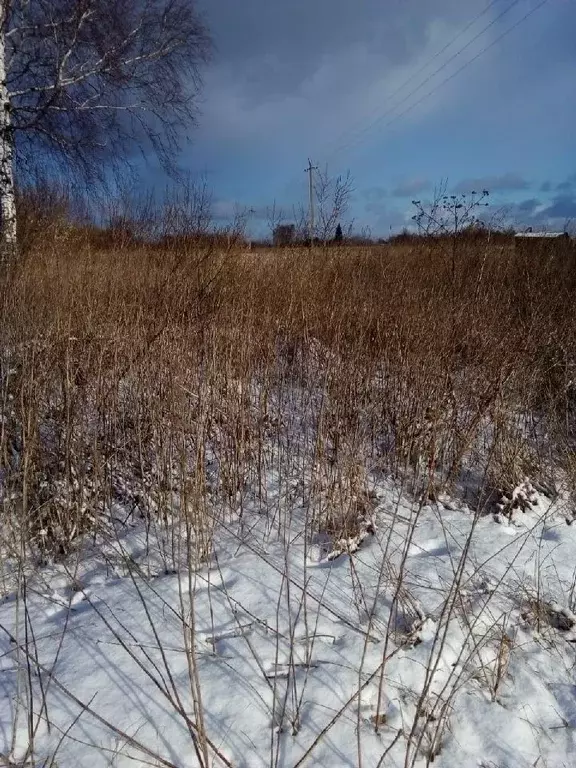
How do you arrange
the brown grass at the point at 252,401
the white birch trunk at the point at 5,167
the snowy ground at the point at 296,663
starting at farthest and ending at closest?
the white birch trunk at the point at 5,167 < the brown grass at the point at 252,401 < the snowy ground at the point at 296,663

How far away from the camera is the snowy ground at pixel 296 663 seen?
3.40 ft

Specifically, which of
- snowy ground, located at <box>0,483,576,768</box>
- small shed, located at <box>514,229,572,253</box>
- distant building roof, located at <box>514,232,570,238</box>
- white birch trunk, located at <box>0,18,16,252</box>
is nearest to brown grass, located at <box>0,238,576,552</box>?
snowy ground, located at <box>0,483,576,768</box>

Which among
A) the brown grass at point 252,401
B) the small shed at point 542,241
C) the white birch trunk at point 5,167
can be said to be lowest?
the brown grass at point 252,401

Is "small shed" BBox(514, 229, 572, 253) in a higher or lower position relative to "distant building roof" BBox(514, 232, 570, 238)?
lower

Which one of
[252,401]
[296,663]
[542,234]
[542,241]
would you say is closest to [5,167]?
[252,401]

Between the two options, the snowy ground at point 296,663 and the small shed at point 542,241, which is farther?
Answer: the small shed at point 542,241

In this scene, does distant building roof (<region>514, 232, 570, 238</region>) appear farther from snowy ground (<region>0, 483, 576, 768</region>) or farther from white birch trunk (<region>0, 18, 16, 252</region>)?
white birch trunk (<region>0, 18, 16, 252</region>)

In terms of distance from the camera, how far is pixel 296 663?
4.08 ft

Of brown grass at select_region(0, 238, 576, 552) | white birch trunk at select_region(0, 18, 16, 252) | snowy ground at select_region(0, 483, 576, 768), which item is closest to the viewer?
snowy ground at select_region(0, 483, 576, 768)

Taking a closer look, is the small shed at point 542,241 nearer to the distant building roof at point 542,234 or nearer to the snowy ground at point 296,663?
the distant building roof at point 542,234

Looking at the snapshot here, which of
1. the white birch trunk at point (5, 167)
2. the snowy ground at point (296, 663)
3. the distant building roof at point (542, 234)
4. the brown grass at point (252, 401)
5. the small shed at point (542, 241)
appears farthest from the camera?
the distant building roof at point (542, 234)

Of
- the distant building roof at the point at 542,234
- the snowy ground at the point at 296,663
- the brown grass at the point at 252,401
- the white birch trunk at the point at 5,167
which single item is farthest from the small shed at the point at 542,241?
the white birch trunk at the point at 5,167

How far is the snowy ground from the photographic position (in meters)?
1.04

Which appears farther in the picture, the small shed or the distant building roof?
the distant building roof
